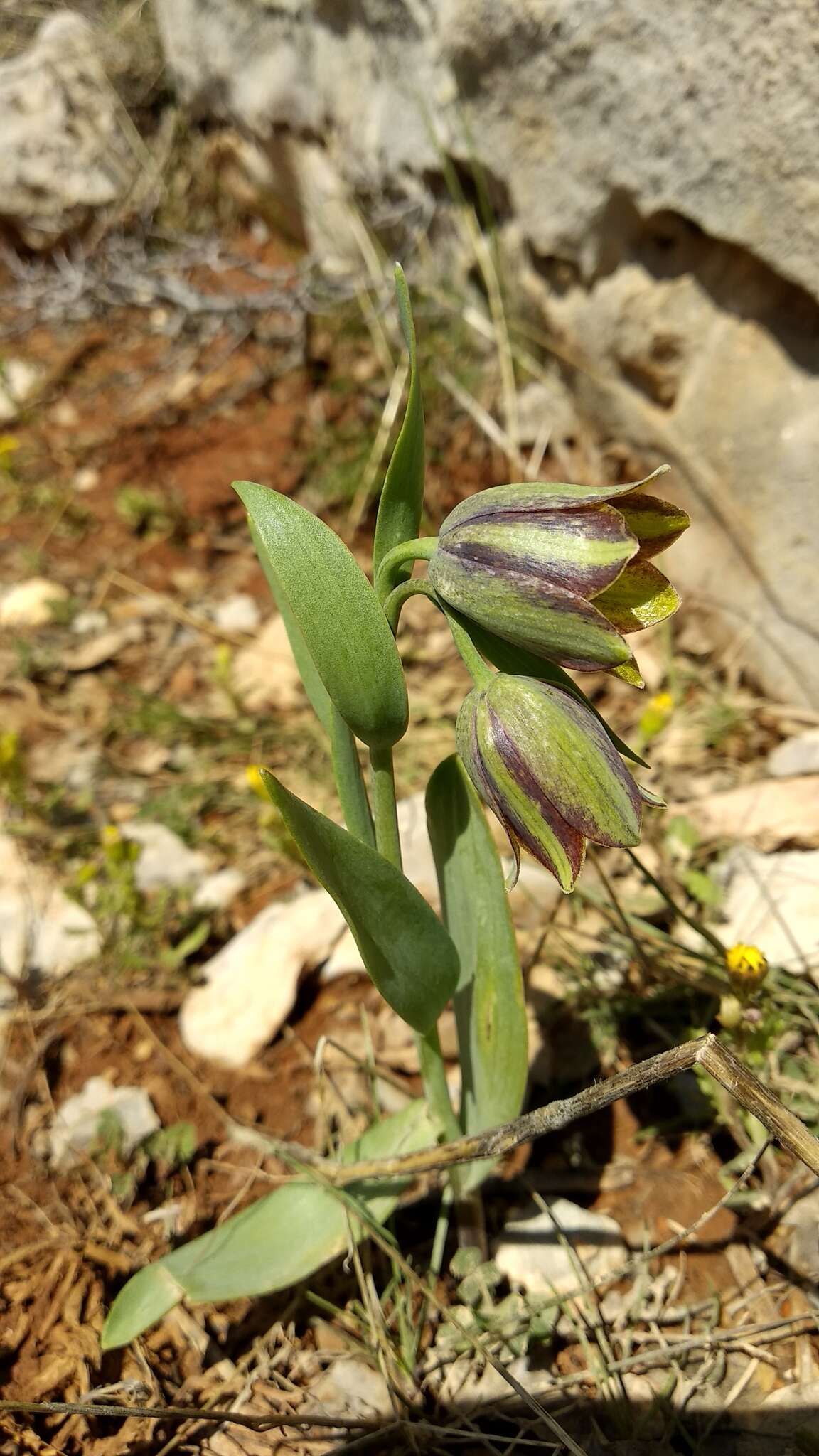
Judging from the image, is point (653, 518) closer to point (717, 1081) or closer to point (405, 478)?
point (405, 478)

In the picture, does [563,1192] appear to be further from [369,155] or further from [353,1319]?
[369,155]

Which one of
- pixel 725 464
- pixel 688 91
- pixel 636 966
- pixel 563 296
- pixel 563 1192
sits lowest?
pixel 563 1192

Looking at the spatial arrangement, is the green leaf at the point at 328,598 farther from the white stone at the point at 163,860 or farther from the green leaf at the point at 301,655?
the white stone at the point at 163,860

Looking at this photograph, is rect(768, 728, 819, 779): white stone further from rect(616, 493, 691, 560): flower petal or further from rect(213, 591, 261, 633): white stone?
rect(213, 591, 261, 633): white stone

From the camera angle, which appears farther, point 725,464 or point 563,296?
point 563,296

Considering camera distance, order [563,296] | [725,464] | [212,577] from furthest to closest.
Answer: [212,577], [563,296], [725,464]

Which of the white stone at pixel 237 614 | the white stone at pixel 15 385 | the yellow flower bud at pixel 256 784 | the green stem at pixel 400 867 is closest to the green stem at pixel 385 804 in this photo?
the green stem at pixel 400 867

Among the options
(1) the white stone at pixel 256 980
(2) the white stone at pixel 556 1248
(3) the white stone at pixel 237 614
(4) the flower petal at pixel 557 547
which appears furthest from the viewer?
(3) the white stone at pixel 237 614

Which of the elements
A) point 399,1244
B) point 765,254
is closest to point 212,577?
point 765,254
